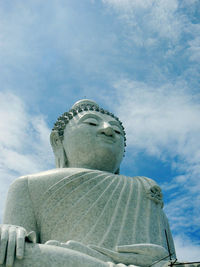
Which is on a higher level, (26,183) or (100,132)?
(100,132)

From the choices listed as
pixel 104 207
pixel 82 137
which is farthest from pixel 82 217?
pixel 82 137

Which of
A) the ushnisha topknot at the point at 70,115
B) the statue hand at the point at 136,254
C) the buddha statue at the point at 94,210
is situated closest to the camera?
the statue hand at the point at 136,254

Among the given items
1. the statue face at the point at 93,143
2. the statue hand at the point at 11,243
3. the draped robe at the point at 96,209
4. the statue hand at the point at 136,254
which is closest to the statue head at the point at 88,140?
the statue face at the point at 93,143

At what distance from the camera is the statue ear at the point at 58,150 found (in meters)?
7.49

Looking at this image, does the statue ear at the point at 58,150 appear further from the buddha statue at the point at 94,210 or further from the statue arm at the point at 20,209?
the statue arm at the point at 20,209

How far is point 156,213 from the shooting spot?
6.19m

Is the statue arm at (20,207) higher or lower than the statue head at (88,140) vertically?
lower

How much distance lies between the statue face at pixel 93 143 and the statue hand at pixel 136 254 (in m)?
2.36

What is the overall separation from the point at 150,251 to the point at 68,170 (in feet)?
6.70

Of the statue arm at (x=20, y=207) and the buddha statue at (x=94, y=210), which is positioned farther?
the statue arm at (x=20, y=207)

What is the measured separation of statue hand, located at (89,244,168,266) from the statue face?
7.75ft

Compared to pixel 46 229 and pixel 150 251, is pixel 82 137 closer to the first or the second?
pixel 46 229

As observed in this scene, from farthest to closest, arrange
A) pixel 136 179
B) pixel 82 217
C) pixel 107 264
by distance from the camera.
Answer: pixel 136 179 → pixel 82 217 → pixel 107 264

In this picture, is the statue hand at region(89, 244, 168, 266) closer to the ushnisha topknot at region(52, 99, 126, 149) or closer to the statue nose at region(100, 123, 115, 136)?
the statue nose at region(100, 123, 115, 136)
